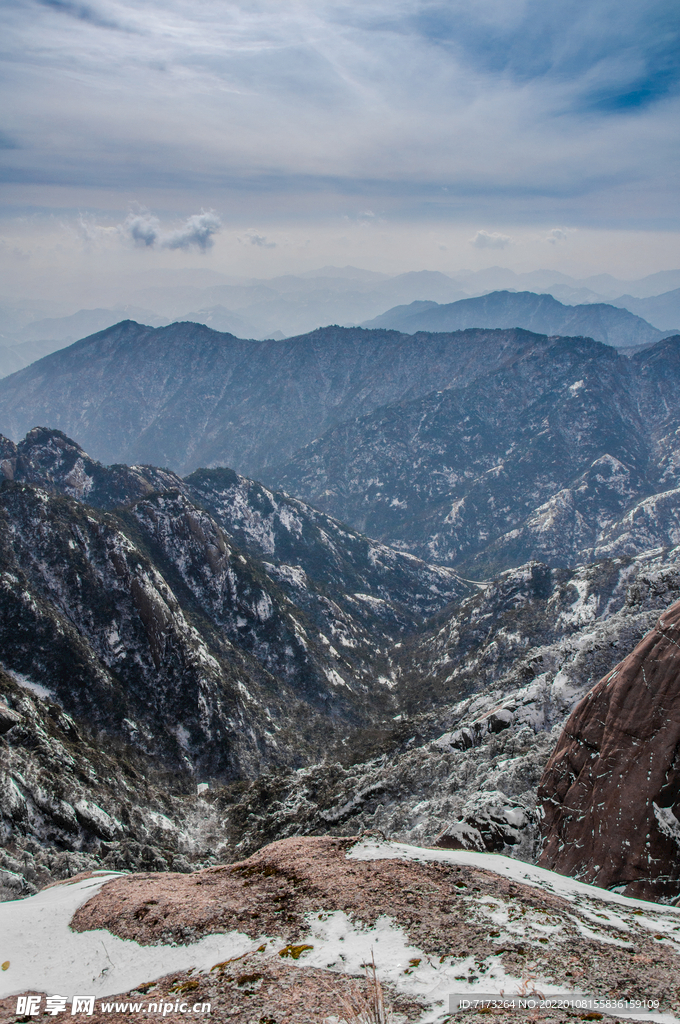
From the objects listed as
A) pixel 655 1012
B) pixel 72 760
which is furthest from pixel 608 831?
pixel 72 760

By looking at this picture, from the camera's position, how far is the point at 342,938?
14.6 meters

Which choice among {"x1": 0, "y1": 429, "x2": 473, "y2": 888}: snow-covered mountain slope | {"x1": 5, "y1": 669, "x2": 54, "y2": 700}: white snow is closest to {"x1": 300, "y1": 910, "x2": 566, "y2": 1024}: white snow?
{"x1": 0, "y1": 429, "x2": 473, "y2": 888}: snow-covered mountain slope

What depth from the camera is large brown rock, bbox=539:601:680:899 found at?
19609 mm

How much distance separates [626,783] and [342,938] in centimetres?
1446

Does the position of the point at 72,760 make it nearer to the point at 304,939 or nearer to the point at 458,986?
the point at 304,939

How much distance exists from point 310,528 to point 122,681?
12168 centimetres

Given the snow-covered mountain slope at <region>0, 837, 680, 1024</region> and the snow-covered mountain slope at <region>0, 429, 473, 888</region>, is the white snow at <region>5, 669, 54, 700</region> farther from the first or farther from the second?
the snow-covered mountain slope at <region>0, 837, 680, 1024</region>

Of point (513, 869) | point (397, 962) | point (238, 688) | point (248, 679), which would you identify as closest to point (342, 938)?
point (397, 962)

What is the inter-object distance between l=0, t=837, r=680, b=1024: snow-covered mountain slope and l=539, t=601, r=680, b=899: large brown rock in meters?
2.41

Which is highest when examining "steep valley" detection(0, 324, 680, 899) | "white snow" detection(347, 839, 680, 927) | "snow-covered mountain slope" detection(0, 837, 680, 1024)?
"snow-covered mountain slope" detection(0, 837, 680, 1024)

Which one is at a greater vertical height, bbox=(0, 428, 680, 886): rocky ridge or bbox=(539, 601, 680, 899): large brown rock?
bbox=(539, 601, 680, 899): large brown rock

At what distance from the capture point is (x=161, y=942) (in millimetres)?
15914

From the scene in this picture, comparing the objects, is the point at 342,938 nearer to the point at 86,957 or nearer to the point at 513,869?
the point at 513,869

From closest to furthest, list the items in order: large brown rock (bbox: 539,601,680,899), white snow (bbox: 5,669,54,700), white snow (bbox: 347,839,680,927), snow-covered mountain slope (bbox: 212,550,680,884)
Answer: white snow (bbox: 347,839,680,927), large brown rock (bbox: 539,601,680,899), snow-covered mountain slope (bbox: 212,550,680,884), white snow (bbox: 5,669,54,700)
